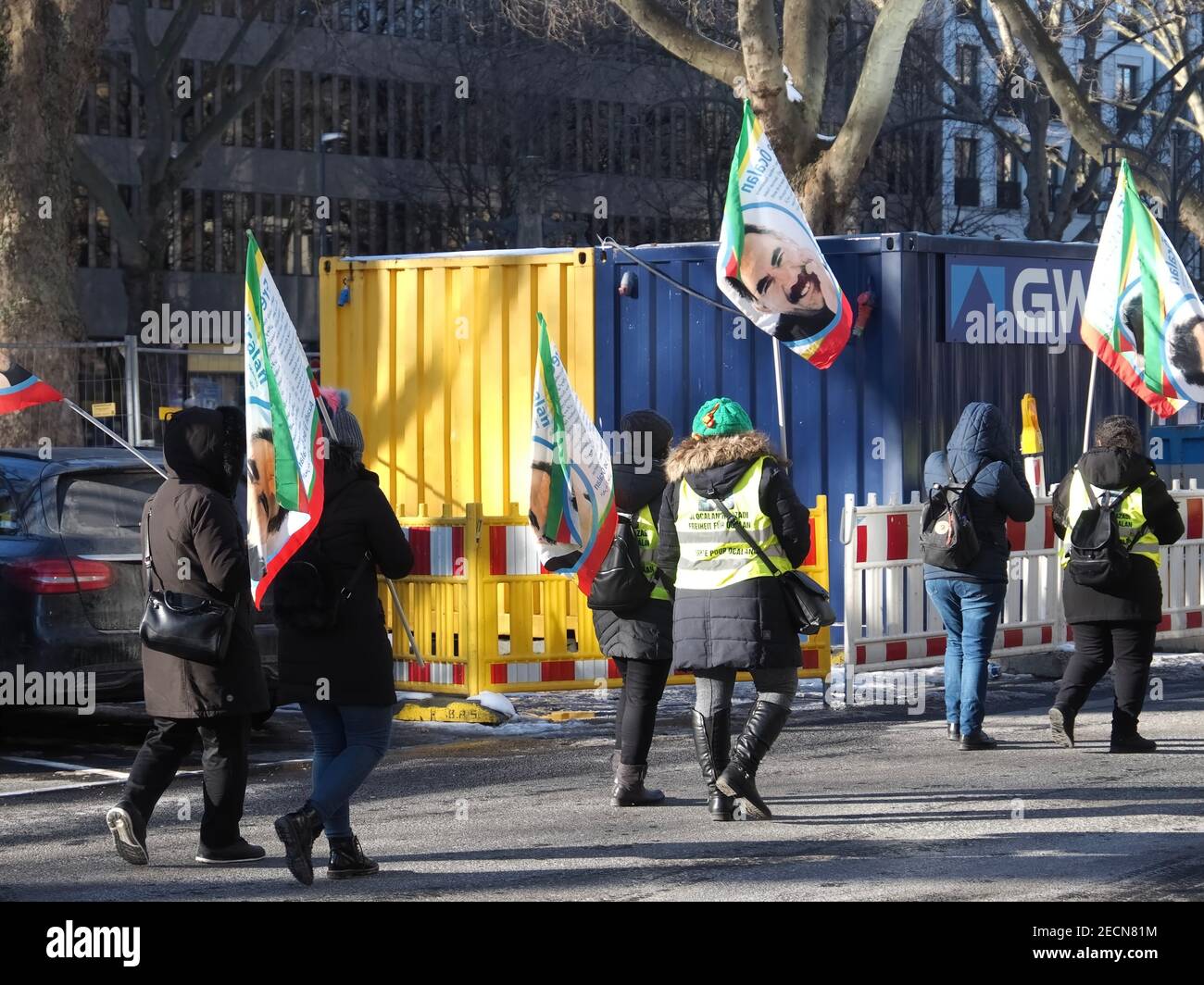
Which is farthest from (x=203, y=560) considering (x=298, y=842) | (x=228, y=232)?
(x=228, y=232)

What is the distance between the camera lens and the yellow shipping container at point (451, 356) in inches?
552

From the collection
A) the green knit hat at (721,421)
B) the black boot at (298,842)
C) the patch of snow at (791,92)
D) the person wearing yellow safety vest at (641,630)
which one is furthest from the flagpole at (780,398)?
the black boot at (298,842)

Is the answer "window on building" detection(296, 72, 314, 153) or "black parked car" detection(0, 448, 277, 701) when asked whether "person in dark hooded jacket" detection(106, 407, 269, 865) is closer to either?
"black parked car" detection(0, 448, 277, 701)

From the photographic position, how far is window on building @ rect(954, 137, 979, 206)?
59.4 m

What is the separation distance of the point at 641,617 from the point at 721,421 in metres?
0.90

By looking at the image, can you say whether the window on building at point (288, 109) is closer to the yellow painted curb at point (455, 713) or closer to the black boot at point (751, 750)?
the yellow painted curb at point (455, 713)

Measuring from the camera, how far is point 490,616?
11.9 meters

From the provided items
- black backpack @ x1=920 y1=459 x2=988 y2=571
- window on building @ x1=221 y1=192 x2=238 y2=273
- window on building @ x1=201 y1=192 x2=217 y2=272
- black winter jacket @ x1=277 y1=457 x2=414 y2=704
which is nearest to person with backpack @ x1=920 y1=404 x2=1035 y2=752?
black backpack @ x1=920 y1=459 x2=988 y2=571

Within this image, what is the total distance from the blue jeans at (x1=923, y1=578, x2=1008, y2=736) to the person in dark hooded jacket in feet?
13.1

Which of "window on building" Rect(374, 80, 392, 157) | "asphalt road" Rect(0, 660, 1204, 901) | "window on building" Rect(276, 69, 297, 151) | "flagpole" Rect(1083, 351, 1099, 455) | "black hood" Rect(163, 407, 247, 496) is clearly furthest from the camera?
"window on building" Rect(374, 80, 392, 157)

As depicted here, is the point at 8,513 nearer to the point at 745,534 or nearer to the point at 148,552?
the point at 148,552

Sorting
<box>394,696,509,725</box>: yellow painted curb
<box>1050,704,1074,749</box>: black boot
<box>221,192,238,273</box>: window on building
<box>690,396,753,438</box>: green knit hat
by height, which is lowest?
<box>394,696,509,725</box>: yellow painted curb
